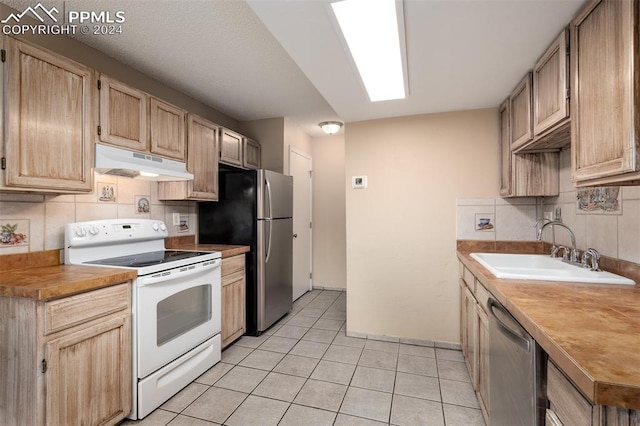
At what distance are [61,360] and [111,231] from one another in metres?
0.96

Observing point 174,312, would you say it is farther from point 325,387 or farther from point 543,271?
point 543,271

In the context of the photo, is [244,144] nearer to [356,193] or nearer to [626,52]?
[356,193]

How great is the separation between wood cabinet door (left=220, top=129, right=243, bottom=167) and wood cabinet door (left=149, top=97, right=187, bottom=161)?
526 millimetres

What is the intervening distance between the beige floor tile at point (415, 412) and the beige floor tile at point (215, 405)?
1.00 metres

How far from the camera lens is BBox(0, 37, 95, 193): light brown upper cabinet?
148cm

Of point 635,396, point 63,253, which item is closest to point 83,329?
point 63,253

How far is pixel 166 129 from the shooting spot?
241 cm

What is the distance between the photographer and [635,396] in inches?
23.3

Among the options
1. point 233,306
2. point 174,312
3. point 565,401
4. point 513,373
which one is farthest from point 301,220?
point 565,401

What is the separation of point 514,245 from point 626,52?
1829mm

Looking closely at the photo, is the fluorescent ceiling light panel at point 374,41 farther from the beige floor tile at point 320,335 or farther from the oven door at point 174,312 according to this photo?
the beige floor tile at point 320,335

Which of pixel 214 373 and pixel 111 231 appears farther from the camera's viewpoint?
pixel 214 373

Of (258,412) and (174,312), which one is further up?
(174,312)

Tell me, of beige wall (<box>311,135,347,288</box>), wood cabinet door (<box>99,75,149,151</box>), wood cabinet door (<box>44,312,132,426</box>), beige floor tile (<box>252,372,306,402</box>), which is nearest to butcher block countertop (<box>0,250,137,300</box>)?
wood cabinet door (<box>44,312,132,426</box>)
